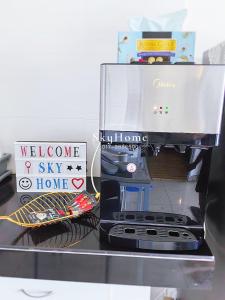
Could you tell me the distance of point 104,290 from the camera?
56 cm

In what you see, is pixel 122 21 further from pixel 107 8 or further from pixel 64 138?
pixel 64 138

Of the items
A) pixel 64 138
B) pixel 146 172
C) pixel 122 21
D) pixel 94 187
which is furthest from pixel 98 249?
pixel 122 21

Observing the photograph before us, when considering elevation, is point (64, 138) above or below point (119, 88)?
below

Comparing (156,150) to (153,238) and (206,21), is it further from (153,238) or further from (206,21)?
(206,21)

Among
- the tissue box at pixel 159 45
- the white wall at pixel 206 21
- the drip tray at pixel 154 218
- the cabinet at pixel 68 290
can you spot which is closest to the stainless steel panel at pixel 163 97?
the tissue box at pixel 159 45

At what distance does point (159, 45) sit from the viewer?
59cm

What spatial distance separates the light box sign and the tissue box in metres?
0.40

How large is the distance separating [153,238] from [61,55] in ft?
2.50

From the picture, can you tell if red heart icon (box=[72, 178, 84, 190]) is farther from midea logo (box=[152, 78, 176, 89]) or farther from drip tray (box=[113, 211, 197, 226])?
midea logo (box=[152, 78, 176, 89])

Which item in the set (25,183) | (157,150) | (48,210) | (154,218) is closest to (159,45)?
(157,150)

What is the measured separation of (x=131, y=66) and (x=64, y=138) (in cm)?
58

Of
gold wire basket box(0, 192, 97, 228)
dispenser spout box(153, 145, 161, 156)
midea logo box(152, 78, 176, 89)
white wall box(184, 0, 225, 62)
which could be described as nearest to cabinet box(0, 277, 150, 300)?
gold wire basket box(0, 192, 97, 228)

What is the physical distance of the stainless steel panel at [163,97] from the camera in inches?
20.0

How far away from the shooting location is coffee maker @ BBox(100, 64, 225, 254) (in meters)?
0.51
